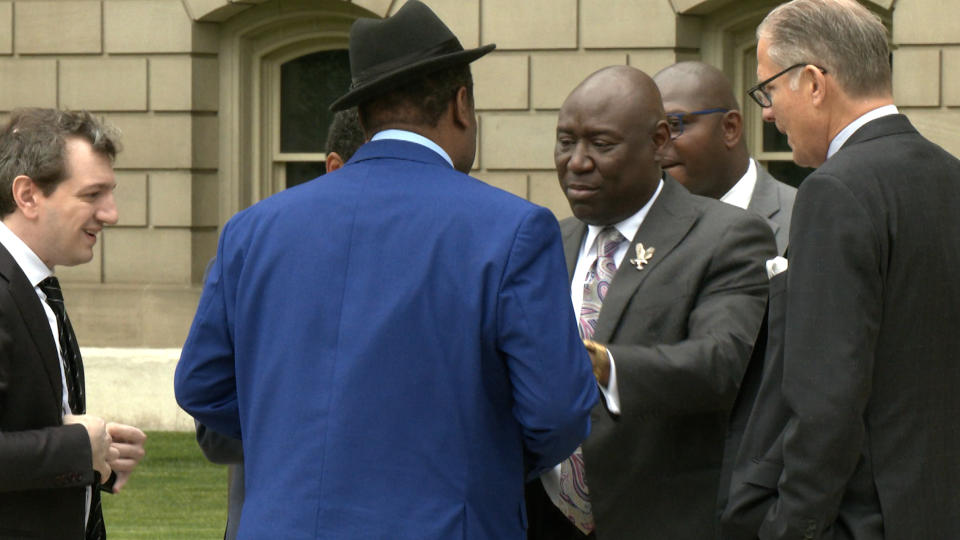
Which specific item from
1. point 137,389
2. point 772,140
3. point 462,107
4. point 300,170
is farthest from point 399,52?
point 300,170

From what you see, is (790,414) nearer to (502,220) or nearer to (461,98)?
(502,220)

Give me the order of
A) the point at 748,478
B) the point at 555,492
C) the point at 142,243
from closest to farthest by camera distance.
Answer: the point at 748,478 < the point at 555,492 < the point at 142,243

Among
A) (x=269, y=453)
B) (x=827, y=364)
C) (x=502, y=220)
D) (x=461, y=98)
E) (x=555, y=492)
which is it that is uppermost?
(x=461, y=98)

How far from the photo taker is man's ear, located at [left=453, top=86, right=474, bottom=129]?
11.6 feet

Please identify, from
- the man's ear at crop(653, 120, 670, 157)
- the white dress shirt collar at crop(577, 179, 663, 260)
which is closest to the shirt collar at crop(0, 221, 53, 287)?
the white dress shirt collar at crop(577, 179, 663, 260)

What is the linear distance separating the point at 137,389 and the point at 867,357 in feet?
35.1

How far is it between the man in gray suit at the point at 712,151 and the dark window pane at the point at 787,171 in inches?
264

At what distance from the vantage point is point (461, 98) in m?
3.54

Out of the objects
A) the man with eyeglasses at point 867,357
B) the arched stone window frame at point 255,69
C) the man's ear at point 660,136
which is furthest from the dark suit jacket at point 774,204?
the arched stone window frame at point 255,69

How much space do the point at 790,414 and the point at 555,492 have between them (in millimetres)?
1085

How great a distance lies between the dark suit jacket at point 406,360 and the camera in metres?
3.28

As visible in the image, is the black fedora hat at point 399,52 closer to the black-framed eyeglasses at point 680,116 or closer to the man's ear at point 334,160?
the man's ear at point 334,160

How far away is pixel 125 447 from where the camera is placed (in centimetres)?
409

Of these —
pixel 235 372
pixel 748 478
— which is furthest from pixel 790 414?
pixel 235 372
